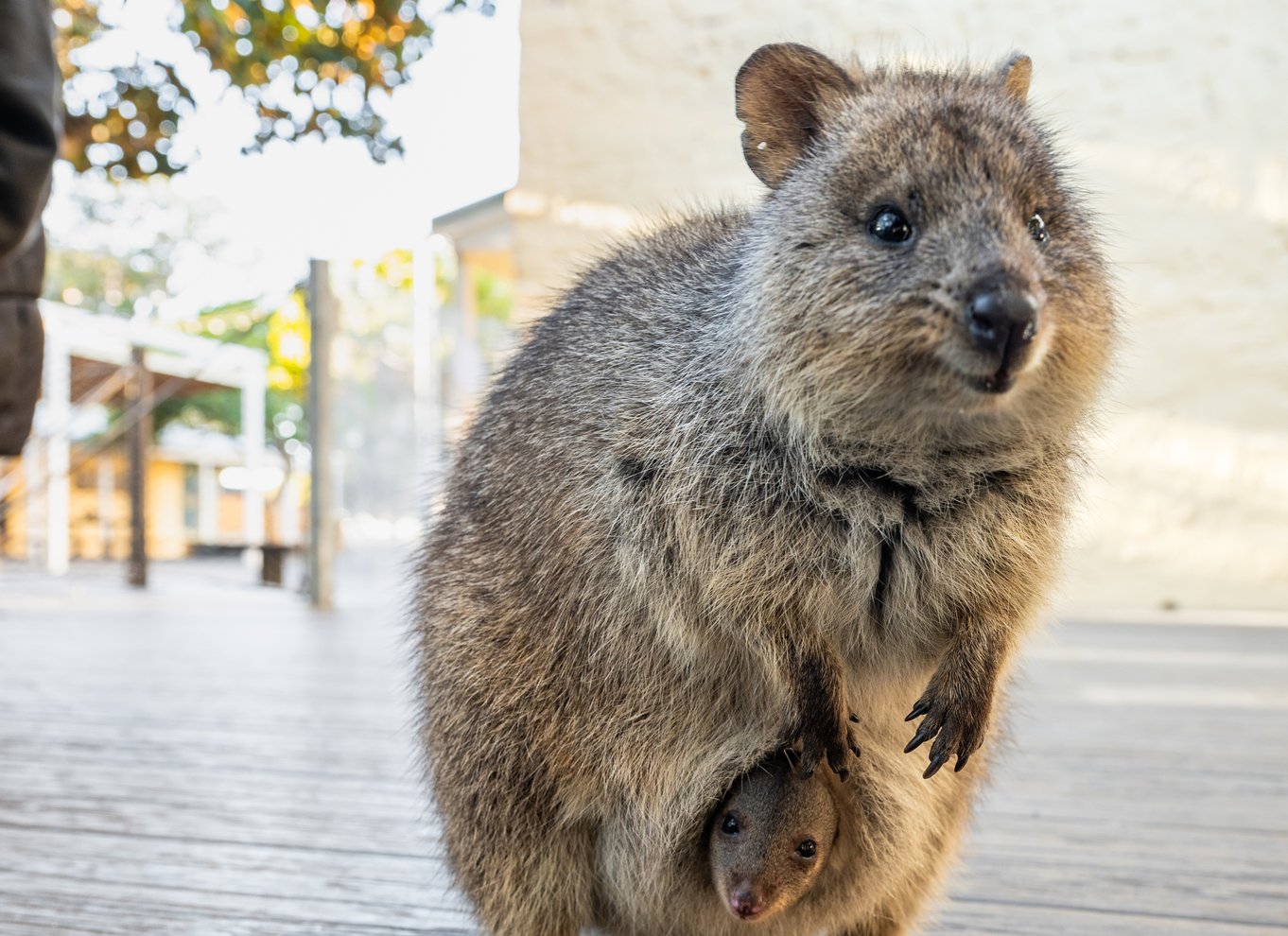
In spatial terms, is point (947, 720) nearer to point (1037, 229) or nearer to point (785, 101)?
point (1037, 229)

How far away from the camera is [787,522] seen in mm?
1505

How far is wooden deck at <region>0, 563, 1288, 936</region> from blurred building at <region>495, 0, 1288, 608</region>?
2.16 m

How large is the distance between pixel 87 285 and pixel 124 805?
1240 centimetres

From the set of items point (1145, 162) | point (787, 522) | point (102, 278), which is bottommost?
point (787, 522)

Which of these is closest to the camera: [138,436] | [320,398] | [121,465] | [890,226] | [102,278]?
[890,226]

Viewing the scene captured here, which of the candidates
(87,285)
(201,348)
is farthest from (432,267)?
(87,285)

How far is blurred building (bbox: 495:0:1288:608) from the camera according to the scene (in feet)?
23.3

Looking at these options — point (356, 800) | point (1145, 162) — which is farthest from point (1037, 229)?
point (1145, 162)

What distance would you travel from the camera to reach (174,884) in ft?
7.00

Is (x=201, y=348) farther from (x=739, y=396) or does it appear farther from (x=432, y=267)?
(x=739, y=396)

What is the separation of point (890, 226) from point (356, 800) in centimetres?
203

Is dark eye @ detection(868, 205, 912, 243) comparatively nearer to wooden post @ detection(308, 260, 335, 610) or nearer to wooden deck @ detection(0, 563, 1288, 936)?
wooden deck @ detection(0, 563, 1288, 936)

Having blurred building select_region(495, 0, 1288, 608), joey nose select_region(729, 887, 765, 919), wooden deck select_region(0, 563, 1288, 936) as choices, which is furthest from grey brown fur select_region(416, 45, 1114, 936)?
blurred building select_region(495, 0, 1288, 608)

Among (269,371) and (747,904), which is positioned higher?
(269,371)
